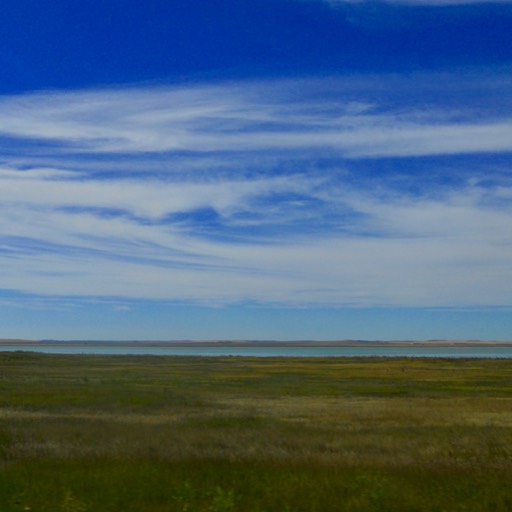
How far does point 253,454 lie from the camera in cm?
1858

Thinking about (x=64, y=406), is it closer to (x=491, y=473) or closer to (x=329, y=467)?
(x=329, y=467)

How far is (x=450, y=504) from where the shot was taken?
12055 millimetres

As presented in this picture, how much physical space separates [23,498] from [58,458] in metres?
5.18

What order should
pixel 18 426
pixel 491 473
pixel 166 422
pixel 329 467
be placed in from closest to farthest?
pixel 491 473, pixel 329 467, pixel 18 426, pixel 166 422

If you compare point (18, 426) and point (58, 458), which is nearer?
point (58, 458)

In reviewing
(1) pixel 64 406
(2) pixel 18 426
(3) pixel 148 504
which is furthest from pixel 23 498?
(1) pixel 64 406

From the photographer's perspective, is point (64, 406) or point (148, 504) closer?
point (148, 504)

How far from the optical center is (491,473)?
15.3 meters

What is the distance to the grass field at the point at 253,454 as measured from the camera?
12359 millimetres

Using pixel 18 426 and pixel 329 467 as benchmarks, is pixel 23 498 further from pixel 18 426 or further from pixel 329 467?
pixel 18 426

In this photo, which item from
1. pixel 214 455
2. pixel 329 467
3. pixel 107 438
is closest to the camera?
pixel 329 467

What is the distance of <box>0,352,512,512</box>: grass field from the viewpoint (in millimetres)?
12359

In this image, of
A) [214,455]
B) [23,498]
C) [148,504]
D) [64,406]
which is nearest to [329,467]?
[214,455]

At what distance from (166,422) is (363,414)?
8876 mm
